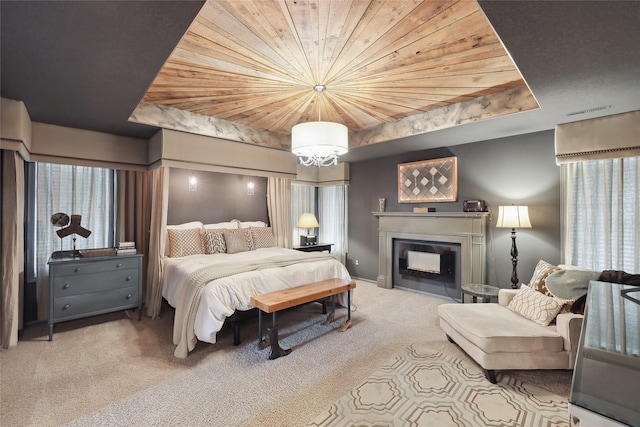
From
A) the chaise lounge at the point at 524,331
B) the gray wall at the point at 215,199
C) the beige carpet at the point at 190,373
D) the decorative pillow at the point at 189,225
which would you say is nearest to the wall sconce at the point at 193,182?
the gray wall at the point at 215,199

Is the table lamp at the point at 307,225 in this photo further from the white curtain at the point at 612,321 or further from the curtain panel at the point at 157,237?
the white curtain at the point at 612,321

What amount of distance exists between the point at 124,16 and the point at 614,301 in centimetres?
344

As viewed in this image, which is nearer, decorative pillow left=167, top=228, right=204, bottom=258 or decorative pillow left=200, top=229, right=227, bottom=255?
decorative pillow left=167, top=228, right=204, bottom=258

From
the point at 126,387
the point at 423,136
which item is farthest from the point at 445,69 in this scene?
the point at 126,387

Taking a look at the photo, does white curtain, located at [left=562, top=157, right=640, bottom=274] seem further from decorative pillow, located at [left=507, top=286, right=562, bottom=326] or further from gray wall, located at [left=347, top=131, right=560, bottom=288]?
decorative pillow, located at [left=507, top=286, right=562, bottom=326]

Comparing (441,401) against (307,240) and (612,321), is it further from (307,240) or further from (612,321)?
(307,240)

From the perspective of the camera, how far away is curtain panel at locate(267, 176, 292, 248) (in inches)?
195

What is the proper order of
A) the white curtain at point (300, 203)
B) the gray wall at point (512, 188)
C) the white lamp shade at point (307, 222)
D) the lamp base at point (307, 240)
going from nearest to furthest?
the gray wall at point (512, 188) < the white lamp shade at point (307, 222) < the lamp base at point (307, 240) < the white curtain at point (300, 203)

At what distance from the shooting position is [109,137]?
3656 mm

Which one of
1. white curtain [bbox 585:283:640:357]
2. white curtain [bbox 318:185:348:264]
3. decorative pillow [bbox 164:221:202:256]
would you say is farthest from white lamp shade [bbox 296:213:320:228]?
white curtain [bbox 585:283:640:357]

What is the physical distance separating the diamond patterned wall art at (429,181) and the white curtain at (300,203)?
2.04 meters

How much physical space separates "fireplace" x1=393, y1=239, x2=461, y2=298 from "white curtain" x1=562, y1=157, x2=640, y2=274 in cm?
140

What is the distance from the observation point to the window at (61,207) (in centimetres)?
327

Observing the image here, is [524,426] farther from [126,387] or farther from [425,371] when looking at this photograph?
[126,387]
